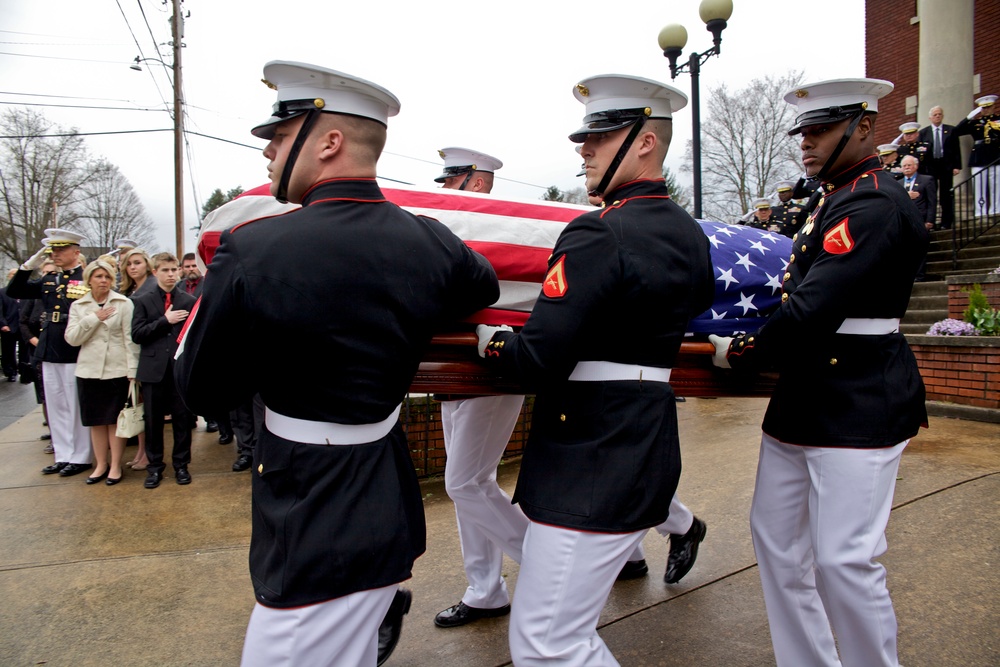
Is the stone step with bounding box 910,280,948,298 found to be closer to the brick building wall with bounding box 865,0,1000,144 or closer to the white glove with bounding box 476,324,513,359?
the brick building wall with bounding box 865,0,1000,144

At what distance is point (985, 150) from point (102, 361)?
37.0 ft

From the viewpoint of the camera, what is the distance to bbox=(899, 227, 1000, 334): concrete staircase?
8.00 m

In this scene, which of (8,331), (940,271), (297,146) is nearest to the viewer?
(297,146)

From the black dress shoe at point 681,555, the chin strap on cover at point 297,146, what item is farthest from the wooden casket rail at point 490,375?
the black dress shoe at point 681,555

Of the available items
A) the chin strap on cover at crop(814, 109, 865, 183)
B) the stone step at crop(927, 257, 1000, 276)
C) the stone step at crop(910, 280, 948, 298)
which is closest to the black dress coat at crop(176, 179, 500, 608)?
the chin strap on cover at crop(814, 109, 865, 183)

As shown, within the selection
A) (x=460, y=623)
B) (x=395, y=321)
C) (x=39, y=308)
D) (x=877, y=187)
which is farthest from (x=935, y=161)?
(x=39, y=308)

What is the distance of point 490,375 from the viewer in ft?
7.32

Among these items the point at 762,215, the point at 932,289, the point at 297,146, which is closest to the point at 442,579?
the point at 297,146

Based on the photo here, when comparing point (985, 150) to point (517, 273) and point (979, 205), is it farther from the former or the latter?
point (517, 273)

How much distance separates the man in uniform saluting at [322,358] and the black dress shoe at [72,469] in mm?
4818

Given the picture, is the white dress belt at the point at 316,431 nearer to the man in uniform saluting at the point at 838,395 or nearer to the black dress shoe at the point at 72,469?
the man in uniform saluting at the point at 838,395

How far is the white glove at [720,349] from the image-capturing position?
7.72 feet

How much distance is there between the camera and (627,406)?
1863mm

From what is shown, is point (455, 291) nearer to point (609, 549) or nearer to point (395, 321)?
point (395, 321)
